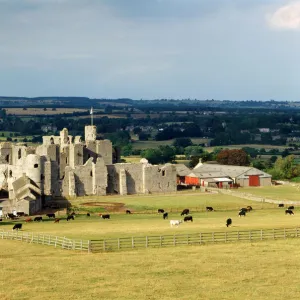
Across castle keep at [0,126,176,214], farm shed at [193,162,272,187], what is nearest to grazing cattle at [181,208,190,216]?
castle keep at [0,126,176,214]

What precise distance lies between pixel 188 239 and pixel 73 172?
125ft

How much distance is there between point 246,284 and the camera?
43.5 m

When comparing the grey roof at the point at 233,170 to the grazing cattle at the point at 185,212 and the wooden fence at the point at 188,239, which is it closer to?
the grazing cattle at the point at 185,212

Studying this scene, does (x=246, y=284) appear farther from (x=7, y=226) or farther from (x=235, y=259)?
(x=7, y=226)

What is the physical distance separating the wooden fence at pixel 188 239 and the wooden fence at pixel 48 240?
74 cm

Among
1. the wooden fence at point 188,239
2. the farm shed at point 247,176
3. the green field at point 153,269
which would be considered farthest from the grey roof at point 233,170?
the wooden fence at point 188,239

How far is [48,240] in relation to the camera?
5609 cm

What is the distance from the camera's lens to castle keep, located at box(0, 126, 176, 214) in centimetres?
9031

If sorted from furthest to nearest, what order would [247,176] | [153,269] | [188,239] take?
[247,176]
[188,239]
[153,269]

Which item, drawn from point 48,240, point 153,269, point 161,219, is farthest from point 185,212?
point 153,269

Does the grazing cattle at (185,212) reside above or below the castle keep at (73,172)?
below

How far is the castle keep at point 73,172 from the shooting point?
90.3 metres

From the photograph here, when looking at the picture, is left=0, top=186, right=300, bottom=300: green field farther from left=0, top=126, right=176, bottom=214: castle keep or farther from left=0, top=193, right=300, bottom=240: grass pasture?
left=0, top=126, right=176, bottom=214: castle keep

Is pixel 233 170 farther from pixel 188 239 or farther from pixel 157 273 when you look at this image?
pixel 157 273
